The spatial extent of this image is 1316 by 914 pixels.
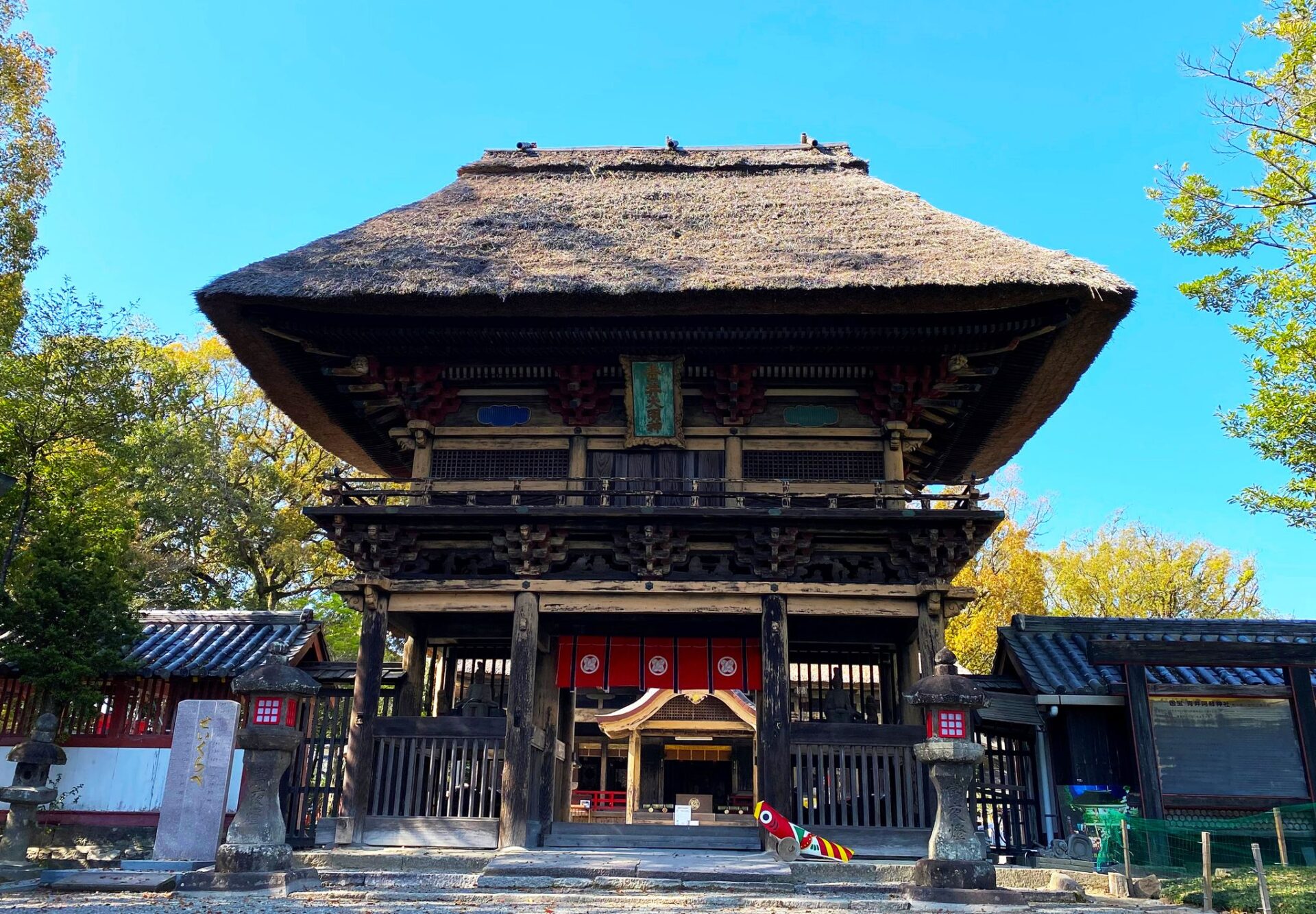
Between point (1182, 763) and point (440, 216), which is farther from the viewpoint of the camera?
point (440, 216)

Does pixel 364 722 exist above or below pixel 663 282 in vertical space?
below

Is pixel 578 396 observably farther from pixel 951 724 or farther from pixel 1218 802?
pixel 1218 802

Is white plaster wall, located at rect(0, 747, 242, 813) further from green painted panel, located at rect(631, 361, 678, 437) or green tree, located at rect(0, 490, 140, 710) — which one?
green painted panel, located at rect(631, 361, 678, 437)

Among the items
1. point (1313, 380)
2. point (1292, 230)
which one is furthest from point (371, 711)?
point (1292, 230)

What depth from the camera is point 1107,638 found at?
1246cm

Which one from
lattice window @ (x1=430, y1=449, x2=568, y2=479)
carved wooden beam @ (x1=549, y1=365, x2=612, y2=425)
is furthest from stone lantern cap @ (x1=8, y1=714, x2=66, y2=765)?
carved wooden beam @ (x1=549, y1=365, x2=612, y2=425)

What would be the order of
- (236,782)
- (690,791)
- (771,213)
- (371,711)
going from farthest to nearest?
(690,791), (771,213), (236,782), (371,711)

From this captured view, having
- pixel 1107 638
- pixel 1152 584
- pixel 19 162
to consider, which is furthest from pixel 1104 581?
pixel 19 162

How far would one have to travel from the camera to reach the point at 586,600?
9.99 meters

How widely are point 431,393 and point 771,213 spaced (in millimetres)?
5021

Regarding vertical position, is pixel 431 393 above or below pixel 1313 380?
below

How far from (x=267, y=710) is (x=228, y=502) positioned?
1478 cm

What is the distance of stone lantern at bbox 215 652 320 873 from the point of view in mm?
7461

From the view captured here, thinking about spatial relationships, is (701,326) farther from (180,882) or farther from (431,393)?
(180,882)
